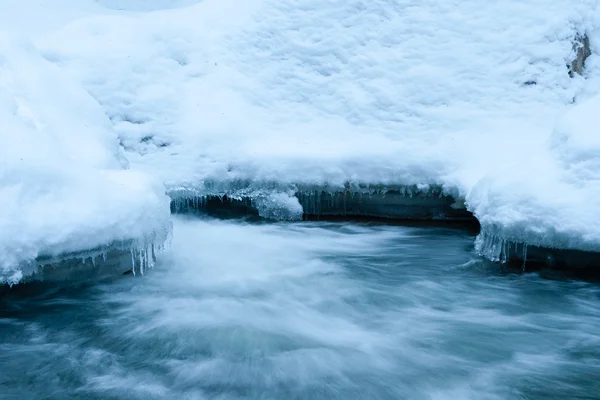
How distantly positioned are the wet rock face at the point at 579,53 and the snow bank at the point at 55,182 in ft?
22.4

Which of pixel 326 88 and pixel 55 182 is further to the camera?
pixel 326 88

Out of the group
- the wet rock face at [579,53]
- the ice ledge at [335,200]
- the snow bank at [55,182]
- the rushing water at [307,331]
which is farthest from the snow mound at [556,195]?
the wet rock face at [579,53]

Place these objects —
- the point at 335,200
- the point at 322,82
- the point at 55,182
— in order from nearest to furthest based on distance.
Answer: the point at 55,182
the point at 335,200
the point at 322,82

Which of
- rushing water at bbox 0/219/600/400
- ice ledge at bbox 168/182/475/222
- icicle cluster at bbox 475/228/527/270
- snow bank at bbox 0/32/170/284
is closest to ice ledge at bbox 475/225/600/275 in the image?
icicle cluster at bbox 475/228/527/270

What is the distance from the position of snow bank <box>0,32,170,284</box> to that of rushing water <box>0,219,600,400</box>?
0.59 m

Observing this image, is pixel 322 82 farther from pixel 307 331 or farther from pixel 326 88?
pixel 307 331

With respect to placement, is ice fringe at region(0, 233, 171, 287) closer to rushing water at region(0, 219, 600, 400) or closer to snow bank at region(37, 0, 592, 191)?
rushing water at region(0, 219, 600, 400)

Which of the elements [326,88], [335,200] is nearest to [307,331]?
[335,200]

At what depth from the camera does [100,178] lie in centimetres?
452

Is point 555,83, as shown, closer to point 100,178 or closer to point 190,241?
point 190,241

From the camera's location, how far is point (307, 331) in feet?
14.0

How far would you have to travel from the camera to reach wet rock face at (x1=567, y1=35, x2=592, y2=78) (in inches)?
344

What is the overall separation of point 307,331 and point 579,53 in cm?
708

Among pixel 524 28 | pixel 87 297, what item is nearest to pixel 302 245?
pixel 87 297
